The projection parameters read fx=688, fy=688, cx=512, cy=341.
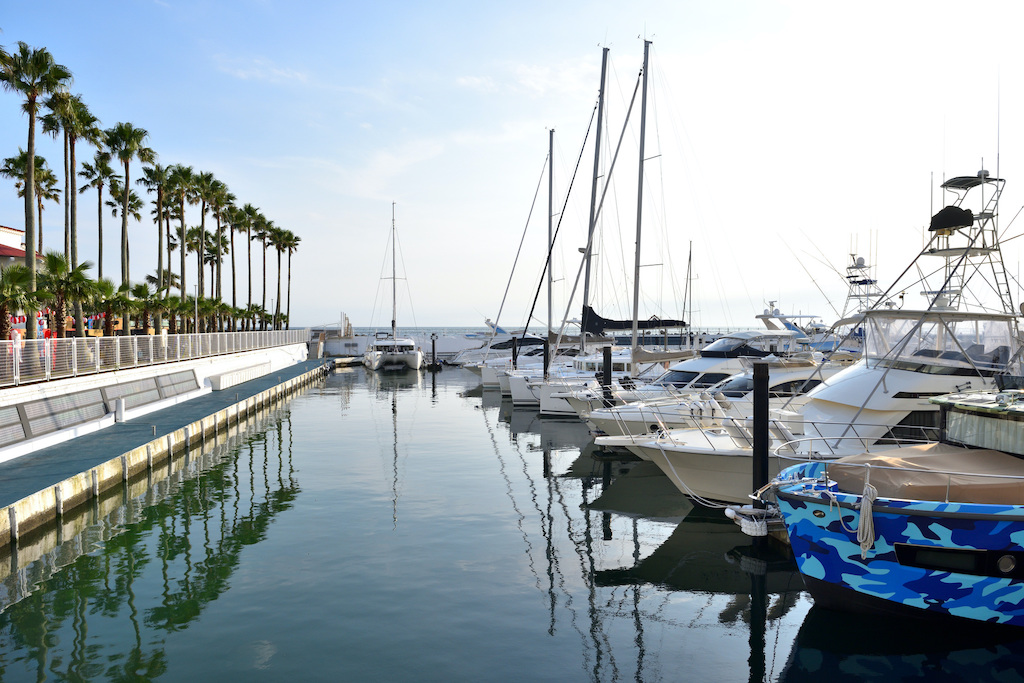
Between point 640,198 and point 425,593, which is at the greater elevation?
point 640,198

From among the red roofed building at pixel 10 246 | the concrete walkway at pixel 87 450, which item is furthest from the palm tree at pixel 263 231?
the concrete walkway at pixel 87 450

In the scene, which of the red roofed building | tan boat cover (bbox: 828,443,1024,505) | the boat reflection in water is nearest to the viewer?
the boat reflection in water

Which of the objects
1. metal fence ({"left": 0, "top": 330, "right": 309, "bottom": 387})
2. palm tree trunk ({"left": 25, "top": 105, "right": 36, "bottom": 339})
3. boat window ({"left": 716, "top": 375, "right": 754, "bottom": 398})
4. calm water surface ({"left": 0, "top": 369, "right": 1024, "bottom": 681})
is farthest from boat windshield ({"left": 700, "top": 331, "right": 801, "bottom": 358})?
palm tree trunk ({"left": 25, "top": 105, "right": 36, "bottom": 339})

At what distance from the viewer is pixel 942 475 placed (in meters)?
8.96

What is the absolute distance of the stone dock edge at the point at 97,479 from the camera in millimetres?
11492

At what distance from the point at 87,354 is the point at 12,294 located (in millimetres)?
2448

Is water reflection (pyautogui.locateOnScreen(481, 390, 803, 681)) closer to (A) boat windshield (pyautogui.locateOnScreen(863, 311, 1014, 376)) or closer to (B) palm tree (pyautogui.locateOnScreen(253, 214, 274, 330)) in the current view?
(A) boat windshield (pyautogui.locateOnScreen(863, 311, 1014, 376))

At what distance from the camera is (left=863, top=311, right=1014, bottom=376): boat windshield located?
1442cm

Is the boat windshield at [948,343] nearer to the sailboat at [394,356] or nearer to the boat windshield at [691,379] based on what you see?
the boat windshield at [691,379]

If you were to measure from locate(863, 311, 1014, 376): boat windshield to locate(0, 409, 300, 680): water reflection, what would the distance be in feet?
45.2

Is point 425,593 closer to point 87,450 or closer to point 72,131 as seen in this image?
point 87,450

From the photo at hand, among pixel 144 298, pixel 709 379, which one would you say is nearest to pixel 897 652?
pixel 709 379

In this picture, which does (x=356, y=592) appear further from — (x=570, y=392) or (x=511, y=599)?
(x=570, y=392)

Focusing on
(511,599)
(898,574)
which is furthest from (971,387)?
(511,599)
